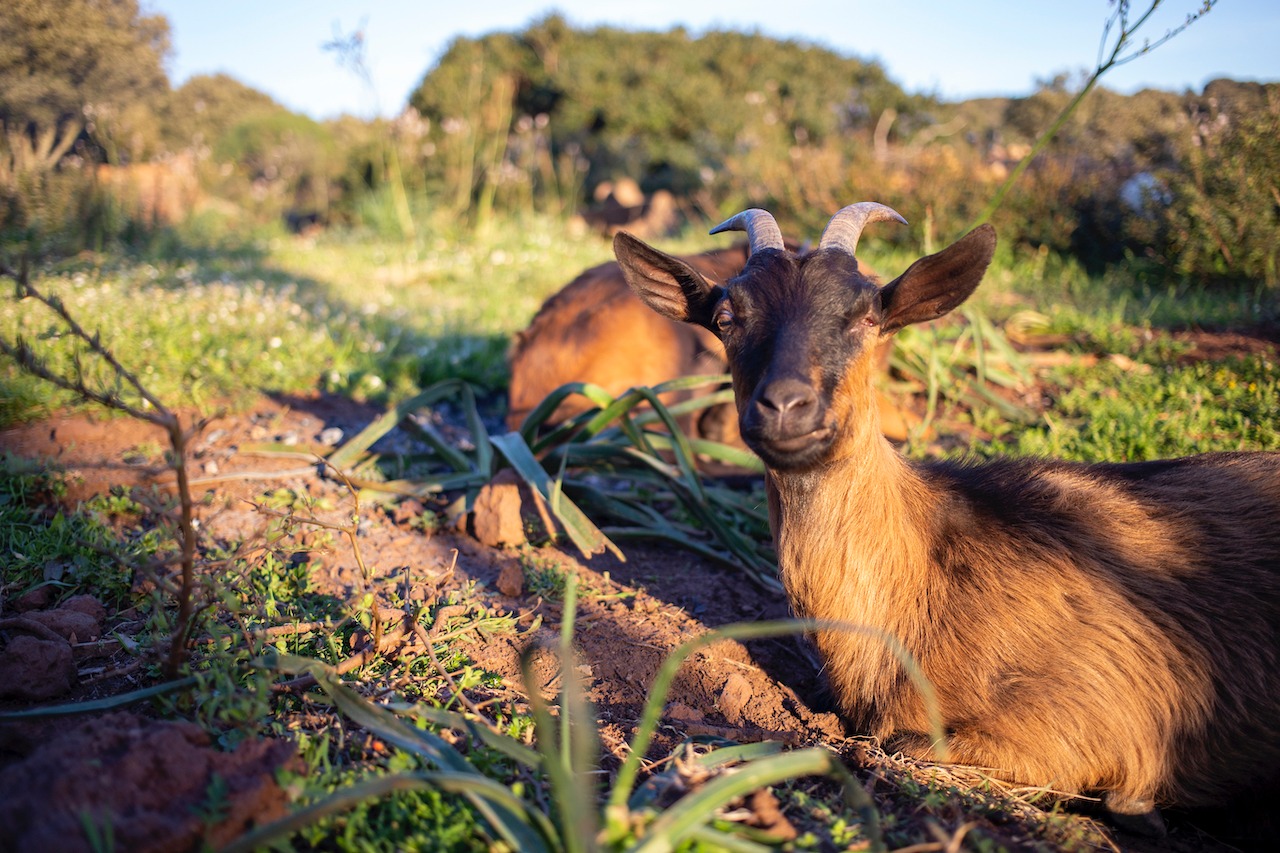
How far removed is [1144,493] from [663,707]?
1952mm

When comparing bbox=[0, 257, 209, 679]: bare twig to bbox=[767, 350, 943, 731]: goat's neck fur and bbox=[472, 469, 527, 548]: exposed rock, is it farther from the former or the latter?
bbox=[767, 350, 943, 731]: goat's neck fur

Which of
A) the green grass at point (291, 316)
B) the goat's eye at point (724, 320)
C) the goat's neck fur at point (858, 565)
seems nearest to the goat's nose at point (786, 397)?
the goat's neck fur at point (858, 565)

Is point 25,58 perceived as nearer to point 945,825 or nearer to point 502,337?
point 502,337

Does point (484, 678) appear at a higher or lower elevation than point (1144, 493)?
lower

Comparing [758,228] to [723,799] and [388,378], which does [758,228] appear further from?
[388,378]

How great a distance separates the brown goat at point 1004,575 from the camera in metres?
2.73

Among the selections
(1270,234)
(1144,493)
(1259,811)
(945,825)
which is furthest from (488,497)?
(1270,234)

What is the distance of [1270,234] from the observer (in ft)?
23.0

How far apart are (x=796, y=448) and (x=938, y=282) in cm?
90

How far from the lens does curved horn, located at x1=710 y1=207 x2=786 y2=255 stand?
3.30 m

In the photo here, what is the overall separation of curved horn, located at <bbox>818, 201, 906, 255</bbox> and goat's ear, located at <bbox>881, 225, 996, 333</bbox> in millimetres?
240

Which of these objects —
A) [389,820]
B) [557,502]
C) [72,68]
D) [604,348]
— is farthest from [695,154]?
[389,820]

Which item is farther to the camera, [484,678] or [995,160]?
[995,160]

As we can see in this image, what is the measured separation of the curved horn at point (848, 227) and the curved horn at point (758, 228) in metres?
0.18
